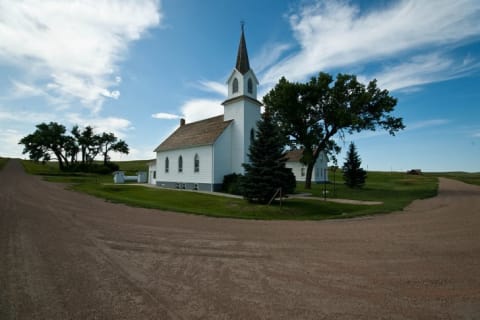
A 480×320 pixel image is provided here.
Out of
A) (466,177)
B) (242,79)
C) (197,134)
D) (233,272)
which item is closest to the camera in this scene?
(233,272)

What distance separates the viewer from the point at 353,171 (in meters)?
33.3

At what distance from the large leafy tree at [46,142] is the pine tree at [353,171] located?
6620 cm

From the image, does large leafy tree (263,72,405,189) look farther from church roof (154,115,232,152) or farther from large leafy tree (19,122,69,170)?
large leafy tree (19,122,69,170)

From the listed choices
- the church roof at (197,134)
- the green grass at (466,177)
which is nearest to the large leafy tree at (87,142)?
the church roof at (197,134)

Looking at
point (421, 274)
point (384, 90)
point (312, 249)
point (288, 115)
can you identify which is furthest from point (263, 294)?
point (384, 90)

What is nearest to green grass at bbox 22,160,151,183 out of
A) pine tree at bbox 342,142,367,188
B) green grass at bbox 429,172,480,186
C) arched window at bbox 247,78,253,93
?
arched window at bbox 247,78,253,93

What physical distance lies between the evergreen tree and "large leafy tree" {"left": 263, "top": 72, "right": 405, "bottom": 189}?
463 inches

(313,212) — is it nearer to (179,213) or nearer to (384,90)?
(179,213)

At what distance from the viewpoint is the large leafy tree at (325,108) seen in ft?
84.6

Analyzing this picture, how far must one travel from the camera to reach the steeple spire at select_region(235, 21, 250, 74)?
23953 millimetres

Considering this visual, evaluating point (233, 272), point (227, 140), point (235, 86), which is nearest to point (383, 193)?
point (227, 140)

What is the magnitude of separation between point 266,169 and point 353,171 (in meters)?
23.0

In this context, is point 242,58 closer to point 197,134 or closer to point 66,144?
point 197,134

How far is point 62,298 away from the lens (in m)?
3.62
